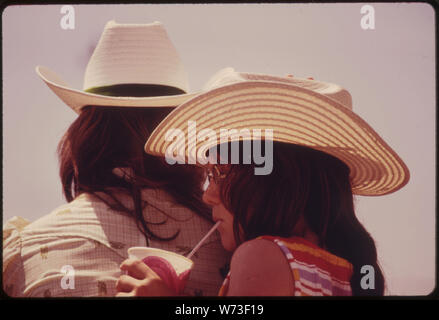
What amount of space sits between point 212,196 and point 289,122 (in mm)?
278

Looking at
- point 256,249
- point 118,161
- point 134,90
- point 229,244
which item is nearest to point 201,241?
point 229,244

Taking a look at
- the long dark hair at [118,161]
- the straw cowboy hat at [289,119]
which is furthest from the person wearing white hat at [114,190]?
the straw cowboy hat at [289,119]

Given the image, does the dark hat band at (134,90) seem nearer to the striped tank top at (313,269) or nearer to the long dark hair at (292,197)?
the long dark hair at (292,197)

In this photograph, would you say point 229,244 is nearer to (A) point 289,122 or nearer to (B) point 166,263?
(B) point 166,263

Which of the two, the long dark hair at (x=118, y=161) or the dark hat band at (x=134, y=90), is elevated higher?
the dark hat band at (x=134, y=90)

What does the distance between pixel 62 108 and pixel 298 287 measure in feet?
2.83

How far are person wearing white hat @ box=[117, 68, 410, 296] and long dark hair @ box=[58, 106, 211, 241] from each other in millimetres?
80

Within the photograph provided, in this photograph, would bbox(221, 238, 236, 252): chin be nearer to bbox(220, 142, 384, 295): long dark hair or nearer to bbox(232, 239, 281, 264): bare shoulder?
bbox(220, 142, 384, 295): long dark hair

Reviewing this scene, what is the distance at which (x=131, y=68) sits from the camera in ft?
5.53

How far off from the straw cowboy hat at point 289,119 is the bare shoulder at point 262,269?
12.1 inches

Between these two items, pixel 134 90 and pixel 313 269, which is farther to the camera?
pixel 134 90

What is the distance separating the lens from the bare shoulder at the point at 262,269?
1276mm
